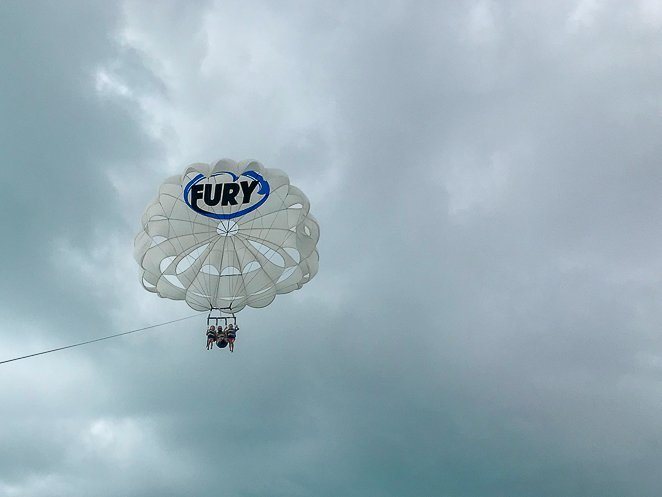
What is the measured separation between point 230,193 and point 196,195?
66.0 inches

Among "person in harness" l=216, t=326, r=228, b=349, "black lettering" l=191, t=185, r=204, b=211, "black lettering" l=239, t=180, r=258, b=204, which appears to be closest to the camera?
"black lettering" l=239, t=180, r=258, b=204

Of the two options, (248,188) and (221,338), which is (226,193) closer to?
(248,188)

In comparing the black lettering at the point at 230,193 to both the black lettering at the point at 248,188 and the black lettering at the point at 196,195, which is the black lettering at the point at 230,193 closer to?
the black lettering at the point at 248,188

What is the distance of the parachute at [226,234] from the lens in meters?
36.2

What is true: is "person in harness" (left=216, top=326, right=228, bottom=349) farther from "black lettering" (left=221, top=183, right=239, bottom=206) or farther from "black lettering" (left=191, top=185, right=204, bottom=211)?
"black lettering" (left=221, top=183, right=239, bottom=206)

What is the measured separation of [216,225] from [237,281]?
306 cm

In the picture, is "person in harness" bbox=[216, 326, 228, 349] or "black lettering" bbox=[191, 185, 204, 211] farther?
"person in harness" bbox=[216, 326, 228, 349]

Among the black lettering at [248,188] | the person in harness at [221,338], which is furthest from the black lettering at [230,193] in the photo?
the person in harness at [221,338]

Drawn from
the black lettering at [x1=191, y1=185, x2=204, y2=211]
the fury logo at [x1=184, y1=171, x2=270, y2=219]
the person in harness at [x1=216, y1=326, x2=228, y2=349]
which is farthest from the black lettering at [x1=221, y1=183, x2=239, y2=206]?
the person in harness at [x1=216, y1=326, x2=228, y2=349]

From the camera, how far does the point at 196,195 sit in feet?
119

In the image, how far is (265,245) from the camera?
3697cm

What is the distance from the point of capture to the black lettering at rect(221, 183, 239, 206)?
36125 millimetres

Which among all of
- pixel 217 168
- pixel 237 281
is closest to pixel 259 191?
pixel 217 168

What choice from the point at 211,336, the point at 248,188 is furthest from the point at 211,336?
the point at 248,188
